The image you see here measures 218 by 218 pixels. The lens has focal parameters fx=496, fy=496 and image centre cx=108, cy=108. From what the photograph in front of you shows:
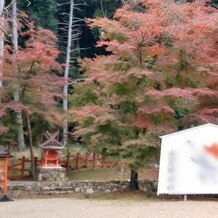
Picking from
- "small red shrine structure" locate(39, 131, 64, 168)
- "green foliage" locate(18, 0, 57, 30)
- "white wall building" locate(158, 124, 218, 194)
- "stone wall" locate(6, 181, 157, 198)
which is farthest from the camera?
"green foliage" locate(18, 0, 57, 30)

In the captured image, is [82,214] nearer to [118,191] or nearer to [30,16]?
[118,191]

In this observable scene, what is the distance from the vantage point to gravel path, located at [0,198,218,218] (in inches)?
417

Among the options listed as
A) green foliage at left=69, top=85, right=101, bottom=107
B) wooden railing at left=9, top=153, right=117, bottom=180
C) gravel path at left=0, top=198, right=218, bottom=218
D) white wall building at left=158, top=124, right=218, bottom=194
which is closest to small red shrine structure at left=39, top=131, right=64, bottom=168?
wooden railing at left=9, top=153, right=117, bottom=180

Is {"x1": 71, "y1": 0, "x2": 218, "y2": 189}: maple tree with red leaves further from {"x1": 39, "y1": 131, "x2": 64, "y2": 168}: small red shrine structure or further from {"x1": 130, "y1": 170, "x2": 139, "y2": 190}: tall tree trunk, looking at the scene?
{"x1": 39, "y1": 131, "x2": 64, "y2": 168}: small red shrine structure

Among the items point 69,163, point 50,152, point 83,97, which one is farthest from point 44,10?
point 50,152

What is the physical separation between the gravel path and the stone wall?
166 centimetres

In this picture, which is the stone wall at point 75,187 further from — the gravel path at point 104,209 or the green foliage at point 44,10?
the green foliage at point 44,10

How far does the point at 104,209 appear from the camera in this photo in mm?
11539

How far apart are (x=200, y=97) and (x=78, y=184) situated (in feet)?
15.6

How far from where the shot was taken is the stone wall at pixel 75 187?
15320 mm

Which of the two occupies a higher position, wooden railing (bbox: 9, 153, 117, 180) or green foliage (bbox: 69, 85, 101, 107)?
green foliage (bbox: 69, 85, 101, 107)

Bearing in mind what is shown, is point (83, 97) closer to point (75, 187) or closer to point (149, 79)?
point (75, 187)

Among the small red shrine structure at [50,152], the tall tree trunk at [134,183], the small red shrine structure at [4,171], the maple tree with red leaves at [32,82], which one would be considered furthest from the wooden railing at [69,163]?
the small red shrine structure at [4,171]

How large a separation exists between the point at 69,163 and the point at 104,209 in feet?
28.7
